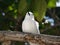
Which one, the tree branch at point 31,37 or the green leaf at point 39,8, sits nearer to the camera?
the tree branch at point 31,37

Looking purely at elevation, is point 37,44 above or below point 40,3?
below

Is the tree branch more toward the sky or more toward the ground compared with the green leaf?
more toward the ground

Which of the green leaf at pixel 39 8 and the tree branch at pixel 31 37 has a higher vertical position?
the green leaf at pixel 39 8

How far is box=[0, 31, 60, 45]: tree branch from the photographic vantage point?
1.71 m

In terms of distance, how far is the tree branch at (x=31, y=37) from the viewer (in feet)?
5.62

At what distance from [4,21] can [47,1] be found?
72cm

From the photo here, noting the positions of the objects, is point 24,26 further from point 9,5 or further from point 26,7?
point 9,5

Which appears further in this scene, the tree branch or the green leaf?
the green leaf

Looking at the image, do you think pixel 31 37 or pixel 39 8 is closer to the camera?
pixel 31 37

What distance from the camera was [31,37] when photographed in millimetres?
1770

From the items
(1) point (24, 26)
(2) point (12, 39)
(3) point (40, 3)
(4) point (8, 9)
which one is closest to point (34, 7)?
(3) point (40, 3)

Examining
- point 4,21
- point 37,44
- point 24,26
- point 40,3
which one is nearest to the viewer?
point 37,44

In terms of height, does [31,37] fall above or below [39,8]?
below

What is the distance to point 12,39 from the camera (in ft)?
6.01
